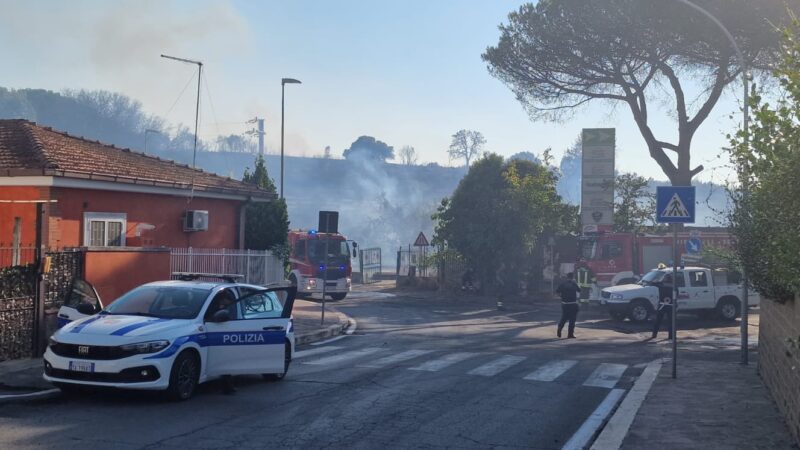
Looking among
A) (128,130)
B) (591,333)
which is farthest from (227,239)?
(128,130)

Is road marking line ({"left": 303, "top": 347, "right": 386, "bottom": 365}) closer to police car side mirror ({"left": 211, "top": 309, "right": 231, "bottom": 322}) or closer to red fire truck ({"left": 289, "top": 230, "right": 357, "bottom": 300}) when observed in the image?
police car side mirror ({"left": 211, "top": 309, "right": 231, "bottom": 322})

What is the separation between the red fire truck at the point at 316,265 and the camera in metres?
34.8

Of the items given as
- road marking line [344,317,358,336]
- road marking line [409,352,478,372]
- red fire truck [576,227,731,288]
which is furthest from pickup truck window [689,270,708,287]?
road marking line [409,352,478,372]

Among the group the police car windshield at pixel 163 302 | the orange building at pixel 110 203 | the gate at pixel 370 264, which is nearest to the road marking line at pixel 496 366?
the police car windshield at pixel 163 302

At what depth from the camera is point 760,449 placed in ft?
27.0

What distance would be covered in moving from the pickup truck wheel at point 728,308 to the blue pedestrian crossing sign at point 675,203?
15.4 meters

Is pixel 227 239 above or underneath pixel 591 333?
above

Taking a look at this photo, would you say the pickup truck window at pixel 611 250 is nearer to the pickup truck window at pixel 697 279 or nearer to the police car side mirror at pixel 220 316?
the pickup truck window at pixel 697 279

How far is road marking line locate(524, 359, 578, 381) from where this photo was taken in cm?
1368

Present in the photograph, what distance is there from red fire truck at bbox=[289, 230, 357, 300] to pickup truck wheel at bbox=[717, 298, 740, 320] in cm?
1492

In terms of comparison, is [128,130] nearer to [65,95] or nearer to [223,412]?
[65,95]

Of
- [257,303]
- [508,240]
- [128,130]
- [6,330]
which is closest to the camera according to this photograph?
[257,303]

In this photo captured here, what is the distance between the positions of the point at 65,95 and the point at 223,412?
548ft

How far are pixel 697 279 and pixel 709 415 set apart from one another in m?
18.3
